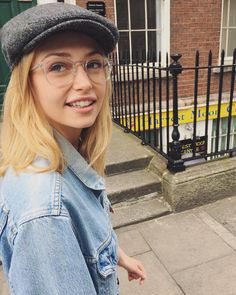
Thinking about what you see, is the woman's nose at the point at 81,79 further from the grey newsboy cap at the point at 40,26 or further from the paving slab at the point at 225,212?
the paving slab at the point at 225,212

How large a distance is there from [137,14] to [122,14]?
1.18ft

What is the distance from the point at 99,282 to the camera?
1.04m

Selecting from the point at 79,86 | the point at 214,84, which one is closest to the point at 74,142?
the point at 79,86

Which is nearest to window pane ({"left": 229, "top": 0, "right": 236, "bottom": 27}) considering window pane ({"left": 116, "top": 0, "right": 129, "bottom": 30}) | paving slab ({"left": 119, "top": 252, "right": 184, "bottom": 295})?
window pane ({"left": 116, "top": 0, "right": 129, "bottom": 30})

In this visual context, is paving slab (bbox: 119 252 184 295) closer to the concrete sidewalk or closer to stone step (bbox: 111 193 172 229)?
the concrete sidewalk

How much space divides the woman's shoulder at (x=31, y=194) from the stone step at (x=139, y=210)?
7.88 ft

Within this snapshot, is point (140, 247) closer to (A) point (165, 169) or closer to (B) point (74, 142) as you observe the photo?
(A) point (165, 169)

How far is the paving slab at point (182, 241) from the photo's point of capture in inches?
Result: 105

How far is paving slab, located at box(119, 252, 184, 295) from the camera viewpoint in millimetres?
2348

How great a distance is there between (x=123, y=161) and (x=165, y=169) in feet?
1.81

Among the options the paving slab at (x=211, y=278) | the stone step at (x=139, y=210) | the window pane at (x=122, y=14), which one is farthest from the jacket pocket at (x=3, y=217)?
the window pane at (x=122, y=14)

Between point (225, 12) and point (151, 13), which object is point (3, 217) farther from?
point (225, 12)

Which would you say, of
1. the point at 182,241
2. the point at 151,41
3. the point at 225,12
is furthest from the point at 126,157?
the point at 225,12

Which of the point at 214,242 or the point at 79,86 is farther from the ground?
the point at 79,86
